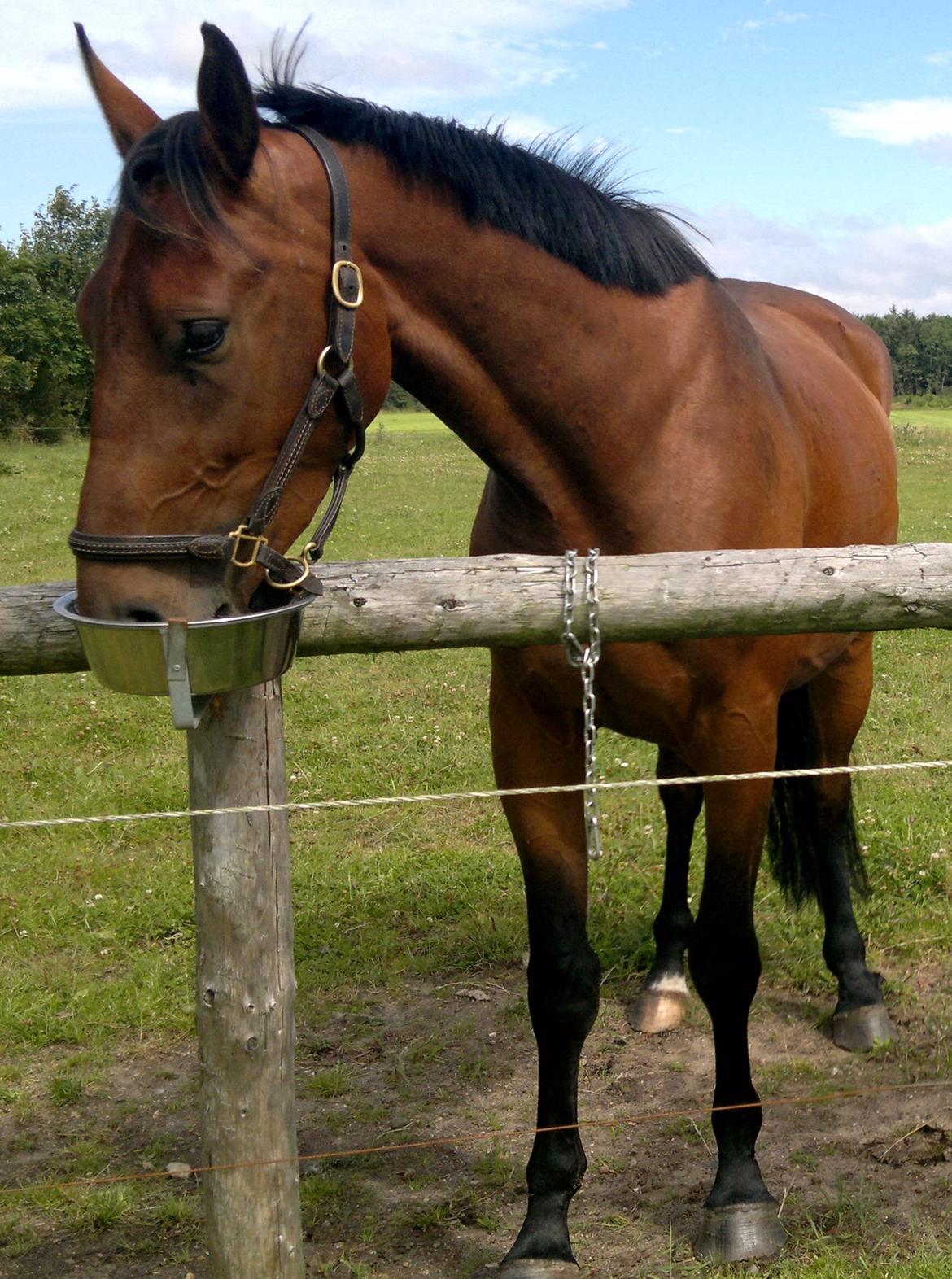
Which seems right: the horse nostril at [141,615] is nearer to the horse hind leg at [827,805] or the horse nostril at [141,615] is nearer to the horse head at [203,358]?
the horse head at [203,358]

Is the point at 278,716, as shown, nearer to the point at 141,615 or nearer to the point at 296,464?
the point at 141,615

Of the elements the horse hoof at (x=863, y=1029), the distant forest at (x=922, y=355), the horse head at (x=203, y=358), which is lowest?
the horse hoof at (x=863, y=1029)

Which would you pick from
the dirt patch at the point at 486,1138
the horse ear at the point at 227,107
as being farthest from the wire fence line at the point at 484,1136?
the horse ear at the point at 227,107

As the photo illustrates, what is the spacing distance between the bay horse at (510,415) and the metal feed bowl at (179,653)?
0.28 ft

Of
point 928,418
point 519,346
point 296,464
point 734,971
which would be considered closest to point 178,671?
point 296,464

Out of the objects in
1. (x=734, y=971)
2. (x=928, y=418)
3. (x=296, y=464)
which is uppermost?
(x=928, y=418)

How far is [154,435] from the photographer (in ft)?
6.98

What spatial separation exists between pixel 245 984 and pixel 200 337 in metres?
1.23

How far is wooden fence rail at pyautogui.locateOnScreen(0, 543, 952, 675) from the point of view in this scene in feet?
7.83

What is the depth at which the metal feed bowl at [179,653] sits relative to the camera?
2.00 m

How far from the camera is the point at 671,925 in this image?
434 centimetres

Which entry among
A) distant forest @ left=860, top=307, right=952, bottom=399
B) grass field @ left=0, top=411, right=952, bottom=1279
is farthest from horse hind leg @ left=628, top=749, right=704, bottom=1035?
distant forest @ left=860, top=307, right=952, bottom=399

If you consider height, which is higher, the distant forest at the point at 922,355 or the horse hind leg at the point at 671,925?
the distant forest at the point at 922,355

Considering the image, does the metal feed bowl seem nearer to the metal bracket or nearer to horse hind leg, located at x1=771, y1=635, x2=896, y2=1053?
the metal bracket
